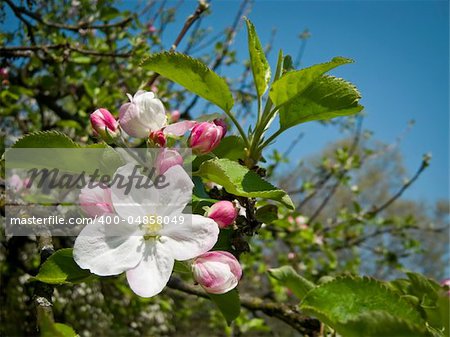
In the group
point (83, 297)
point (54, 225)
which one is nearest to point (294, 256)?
point (83, 297)

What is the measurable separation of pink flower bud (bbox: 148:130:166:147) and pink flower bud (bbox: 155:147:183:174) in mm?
34

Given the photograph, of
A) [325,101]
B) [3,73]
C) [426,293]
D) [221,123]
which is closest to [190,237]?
[221,123]

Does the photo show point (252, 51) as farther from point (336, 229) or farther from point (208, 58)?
point (208, 58)

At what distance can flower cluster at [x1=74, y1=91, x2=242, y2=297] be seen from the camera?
711 mm

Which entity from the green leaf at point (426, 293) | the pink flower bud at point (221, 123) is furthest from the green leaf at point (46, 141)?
the green leaf at point (426, 293)

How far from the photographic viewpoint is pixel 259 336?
205 inches

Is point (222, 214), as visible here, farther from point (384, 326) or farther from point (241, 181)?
point (384, 326)

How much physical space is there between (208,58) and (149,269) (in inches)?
149

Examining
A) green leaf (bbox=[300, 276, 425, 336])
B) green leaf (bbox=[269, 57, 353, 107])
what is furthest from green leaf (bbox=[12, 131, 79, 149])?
green leaf (bbox=[300, 276, 425, 336])

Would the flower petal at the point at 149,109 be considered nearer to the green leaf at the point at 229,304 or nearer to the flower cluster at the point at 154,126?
the flower cluster at the point at 154,126

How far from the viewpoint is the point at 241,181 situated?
0.77 metres

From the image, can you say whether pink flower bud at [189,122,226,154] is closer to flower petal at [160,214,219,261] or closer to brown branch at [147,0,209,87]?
flower petal at [160,214,219,261]

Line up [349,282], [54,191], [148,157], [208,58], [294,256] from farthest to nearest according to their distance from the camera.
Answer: [208,58], [294,256], [54,191], [148,157], [349,282]

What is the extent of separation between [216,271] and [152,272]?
107mm
